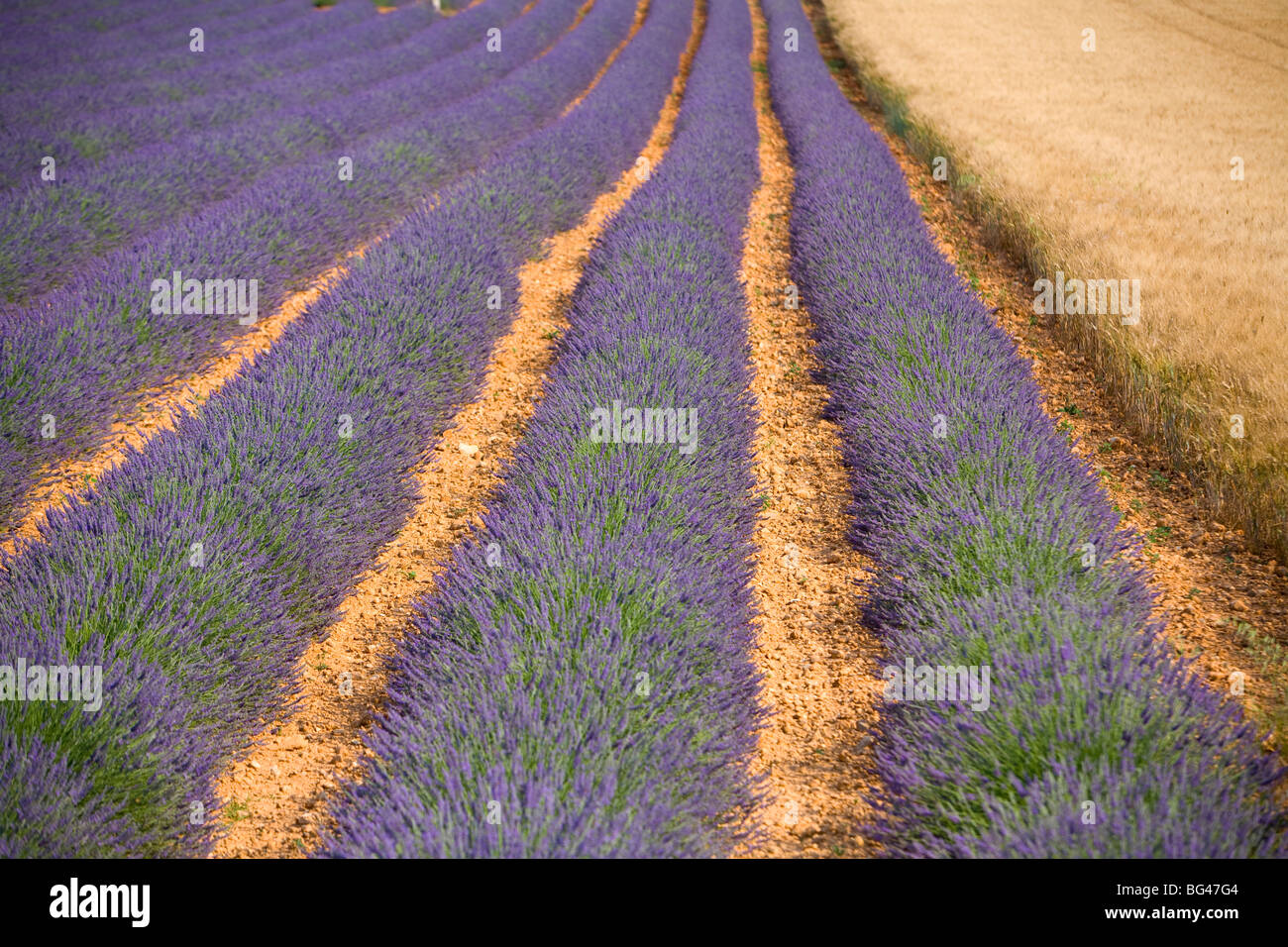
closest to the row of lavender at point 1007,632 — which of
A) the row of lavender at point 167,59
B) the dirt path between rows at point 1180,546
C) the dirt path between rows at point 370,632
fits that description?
the dirt path between rows at point 1180,546

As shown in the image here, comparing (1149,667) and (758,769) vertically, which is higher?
(1149,667)

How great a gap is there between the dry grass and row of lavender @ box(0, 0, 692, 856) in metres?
3.35

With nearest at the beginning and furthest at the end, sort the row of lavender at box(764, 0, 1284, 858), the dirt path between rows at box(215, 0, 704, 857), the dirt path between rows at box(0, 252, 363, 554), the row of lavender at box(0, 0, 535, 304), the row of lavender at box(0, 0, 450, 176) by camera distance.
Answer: the row of lavender at box(764, 0, 1284, 858)
the dirt path between rows at box(215, 0, 704, 857)
the dirt path between rows at box(0, 252, 363, 554)
the row of lavender at box(0, 0, 535, 304)
the row of lavender at box(0, 0, 450, 176)

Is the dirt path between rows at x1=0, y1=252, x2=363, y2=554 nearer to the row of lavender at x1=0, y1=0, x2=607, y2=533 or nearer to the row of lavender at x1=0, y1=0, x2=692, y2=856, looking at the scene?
the row of lavender at x1=0, y1=0, x2=607, y2=533

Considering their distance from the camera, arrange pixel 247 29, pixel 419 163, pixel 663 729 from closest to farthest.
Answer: pixel 663 729, pixel 419 163, pixel 247 29

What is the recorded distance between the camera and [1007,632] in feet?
6.85

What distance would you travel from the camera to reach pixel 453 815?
62.0 inches

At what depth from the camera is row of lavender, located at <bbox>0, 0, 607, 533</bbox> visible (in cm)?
326

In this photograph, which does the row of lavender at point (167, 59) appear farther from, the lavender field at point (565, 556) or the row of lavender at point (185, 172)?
the lavender field at point (565, 556)

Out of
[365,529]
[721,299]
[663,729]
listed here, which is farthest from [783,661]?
[721,299]

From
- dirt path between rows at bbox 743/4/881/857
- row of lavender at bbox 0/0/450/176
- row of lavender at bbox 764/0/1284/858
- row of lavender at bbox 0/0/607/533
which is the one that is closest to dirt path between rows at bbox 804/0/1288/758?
row of lavender at bbox 764/0/1284/858

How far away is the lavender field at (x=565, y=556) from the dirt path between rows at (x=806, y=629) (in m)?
0.02
